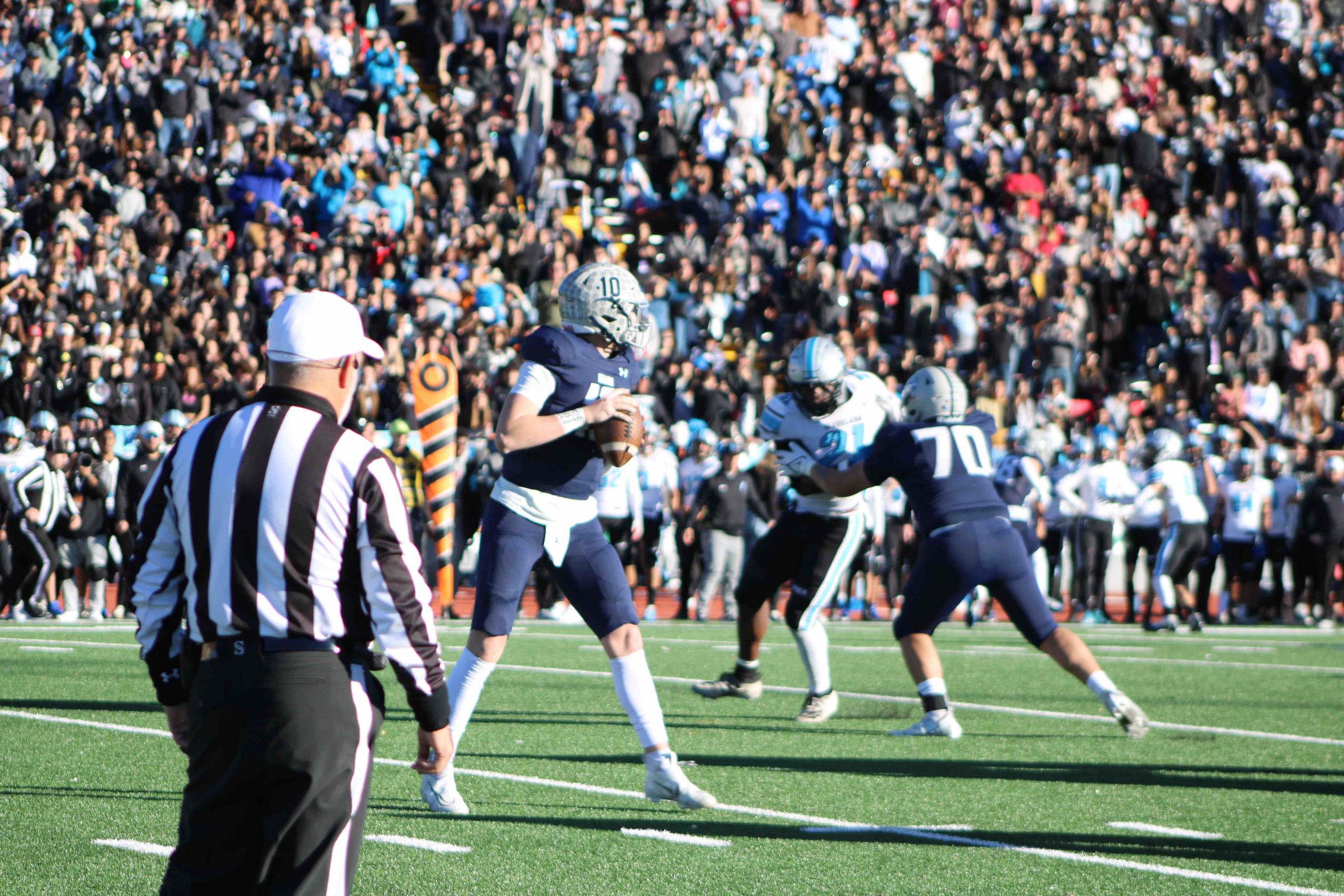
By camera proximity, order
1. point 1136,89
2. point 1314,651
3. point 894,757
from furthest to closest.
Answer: point 1136,89 < point 1314,651 < point 894,757

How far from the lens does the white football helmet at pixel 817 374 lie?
8.84 meters

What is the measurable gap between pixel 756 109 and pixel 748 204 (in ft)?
5.68

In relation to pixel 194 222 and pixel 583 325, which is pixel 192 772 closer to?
pixel 583 325

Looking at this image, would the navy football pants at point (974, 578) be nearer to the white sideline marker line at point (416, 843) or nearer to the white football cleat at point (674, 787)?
the white football cleat at point (674, 787)

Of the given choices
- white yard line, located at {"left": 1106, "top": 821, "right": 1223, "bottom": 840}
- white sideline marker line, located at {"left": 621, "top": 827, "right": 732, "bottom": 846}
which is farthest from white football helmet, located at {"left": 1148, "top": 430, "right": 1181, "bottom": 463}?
white sideline marker line, located at {"left": 621, "top": 827, "right": 732, "bottom": 846}

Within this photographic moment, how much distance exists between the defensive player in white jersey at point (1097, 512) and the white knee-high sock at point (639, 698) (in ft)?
42.1

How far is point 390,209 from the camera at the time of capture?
19812 millimetres

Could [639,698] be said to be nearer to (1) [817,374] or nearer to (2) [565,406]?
(2) [565,406]

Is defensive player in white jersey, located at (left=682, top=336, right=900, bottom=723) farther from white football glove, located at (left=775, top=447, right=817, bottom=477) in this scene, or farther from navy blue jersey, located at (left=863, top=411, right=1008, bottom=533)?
navy blue jersey, located at (left=863, top=411, right=1008, bottom=533)

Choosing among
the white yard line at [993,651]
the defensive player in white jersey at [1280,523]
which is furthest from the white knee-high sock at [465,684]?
the defensive player in white jersey at [1280,523]

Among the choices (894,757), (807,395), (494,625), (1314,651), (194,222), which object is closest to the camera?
(494,625)

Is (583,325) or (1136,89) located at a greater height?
(1136,89)

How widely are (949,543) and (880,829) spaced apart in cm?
237

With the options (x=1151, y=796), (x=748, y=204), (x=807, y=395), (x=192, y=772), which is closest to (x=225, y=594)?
(x=192, y=772)
